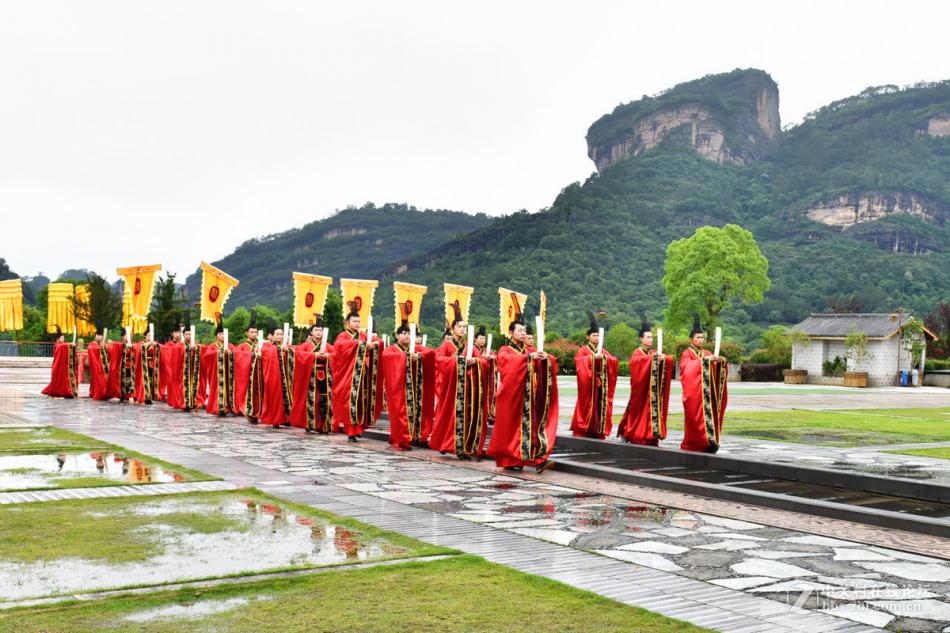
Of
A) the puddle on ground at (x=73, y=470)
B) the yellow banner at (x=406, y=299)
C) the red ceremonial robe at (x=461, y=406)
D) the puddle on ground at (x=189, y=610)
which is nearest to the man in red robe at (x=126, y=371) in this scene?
the yellow banner at (x=406, y=299)

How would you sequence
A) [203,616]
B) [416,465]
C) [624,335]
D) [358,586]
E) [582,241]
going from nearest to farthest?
[203,616] < [358,586] < [416,465] < [624,335] < [582,241]

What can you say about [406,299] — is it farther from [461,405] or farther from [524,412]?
[524,412]

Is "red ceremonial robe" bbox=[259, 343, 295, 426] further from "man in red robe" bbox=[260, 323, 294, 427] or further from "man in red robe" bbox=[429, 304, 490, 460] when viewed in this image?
"man in red robe" bbox=[429, 304, 490, 460]

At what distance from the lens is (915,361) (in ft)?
150

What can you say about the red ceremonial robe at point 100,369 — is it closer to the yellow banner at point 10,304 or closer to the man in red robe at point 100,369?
the man in red robe at point 100,369

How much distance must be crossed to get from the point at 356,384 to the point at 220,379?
542 cm

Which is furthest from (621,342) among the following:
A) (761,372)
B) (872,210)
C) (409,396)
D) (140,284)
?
(872,210)

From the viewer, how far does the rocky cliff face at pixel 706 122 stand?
133250mm

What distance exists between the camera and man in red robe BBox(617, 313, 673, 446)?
41.4ft

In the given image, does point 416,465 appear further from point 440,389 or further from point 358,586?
point 358,586

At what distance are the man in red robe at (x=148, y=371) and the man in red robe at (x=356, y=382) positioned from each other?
331 inches

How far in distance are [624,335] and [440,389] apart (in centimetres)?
4869

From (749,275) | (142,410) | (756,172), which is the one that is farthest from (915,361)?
Result: (756,172)

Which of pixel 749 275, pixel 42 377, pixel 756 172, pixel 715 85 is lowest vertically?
pixel 42 377
